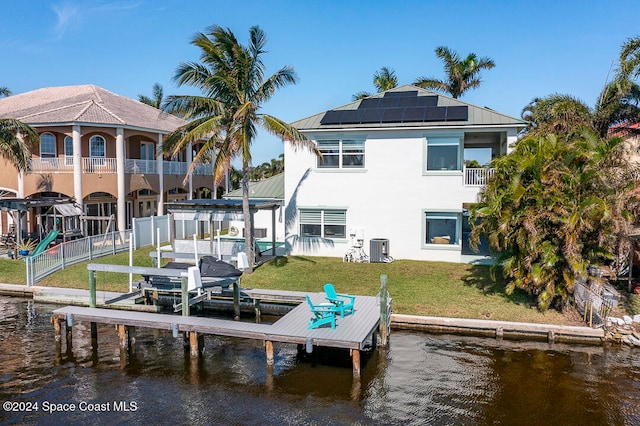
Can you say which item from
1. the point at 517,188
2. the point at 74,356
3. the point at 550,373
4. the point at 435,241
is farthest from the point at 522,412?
the point at 435,241

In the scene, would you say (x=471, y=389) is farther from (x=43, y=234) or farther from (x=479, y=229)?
(x=43, y=234)

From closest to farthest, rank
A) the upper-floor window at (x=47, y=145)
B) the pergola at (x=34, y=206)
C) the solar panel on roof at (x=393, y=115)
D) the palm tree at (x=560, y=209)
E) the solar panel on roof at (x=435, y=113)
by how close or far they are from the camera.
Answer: the palm tree at (x=560, y=209), the solar panel on roof at (x=435, y=113), the solar panel on roof at (x=393, y=115), the pergola at (x=34, y=206), the upper-floor window at (x=47, y=145)

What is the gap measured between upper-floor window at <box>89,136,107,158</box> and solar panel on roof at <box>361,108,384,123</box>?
18.4m

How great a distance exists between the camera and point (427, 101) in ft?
82.2

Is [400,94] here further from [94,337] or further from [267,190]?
[94,337]

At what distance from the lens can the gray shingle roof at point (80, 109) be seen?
29.8 metres

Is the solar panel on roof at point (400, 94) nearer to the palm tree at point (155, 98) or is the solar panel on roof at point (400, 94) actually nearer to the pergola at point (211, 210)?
the pergola at point (211, 210)

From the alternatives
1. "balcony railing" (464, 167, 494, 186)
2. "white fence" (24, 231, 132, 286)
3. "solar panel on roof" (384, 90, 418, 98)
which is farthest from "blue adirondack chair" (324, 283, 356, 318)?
"solar panel on roof" (384, 90, 418, 98)

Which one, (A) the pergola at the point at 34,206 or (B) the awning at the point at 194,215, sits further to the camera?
(A) the pergola at the point at 34,206

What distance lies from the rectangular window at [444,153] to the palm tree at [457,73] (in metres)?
14.7

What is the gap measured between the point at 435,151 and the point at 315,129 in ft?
19.1

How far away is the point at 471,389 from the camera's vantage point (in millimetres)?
11805

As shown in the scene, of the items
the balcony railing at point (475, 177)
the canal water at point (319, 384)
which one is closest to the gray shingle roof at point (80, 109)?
the balcony railing at point (475, 177)

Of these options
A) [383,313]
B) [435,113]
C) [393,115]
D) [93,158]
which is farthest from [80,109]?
[383,313]
